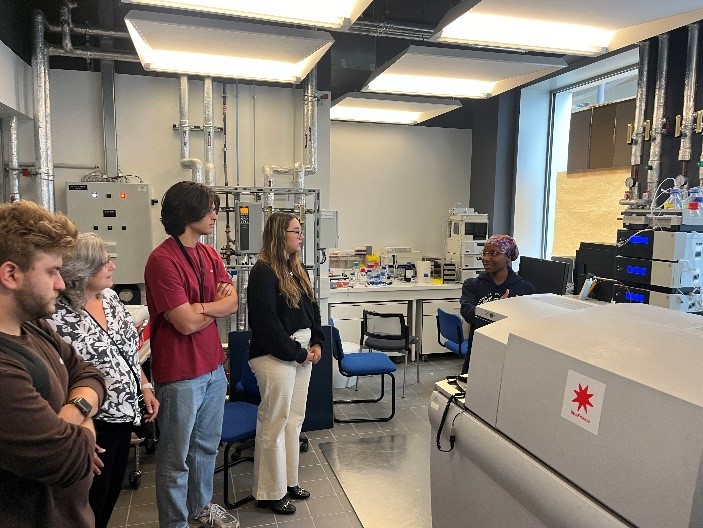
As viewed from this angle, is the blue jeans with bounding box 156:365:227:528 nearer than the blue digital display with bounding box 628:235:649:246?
Yes

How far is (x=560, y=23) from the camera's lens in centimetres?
271

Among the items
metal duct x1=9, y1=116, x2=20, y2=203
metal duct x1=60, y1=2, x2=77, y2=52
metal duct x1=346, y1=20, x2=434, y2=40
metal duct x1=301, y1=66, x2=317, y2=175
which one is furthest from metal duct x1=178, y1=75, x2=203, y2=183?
metal duct x1=346, y1=20, x2=434, y2=40

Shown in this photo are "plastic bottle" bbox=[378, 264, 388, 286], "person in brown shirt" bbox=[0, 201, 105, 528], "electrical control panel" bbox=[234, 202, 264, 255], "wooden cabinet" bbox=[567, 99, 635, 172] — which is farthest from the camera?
"plastic bottle" bbox=[378, 264, 388, 286]

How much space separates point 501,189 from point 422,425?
9.89 ft

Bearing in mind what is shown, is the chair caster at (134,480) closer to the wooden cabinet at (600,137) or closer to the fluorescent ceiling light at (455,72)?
the fluorescent ceiling light at (455,72)

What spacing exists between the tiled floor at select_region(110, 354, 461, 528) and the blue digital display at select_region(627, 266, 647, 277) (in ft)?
5.73

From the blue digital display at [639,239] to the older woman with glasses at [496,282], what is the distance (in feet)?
2.35

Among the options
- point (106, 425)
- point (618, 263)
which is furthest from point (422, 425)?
point (106, 425)

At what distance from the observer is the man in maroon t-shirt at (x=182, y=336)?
6.36ft

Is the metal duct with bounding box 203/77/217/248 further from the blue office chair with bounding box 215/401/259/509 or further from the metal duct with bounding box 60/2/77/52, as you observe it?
the blue office chair with bounding box 215/401/259/509

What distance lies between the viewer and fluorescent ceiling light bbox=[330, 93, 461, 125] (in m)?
4.40

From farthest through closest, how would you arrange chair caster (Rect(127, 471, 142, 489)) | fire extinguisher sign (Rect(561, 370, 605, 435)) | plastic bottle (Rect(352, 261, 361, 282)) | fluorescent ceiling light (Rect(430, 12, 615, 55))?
plastic bottle (Rect(352, 261, 361, 282)), chair caster (Rect(127, 471, 142, 489)), fluorescent ceiling light (Rect(430, 12, 615, 55)), fire extinguisher sign (Rect(561, 370, 605, 435))

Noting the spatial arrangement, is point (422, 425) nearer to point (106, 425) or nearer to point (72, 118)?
point (106, 425)

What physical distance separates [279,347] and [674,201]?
2.71m
